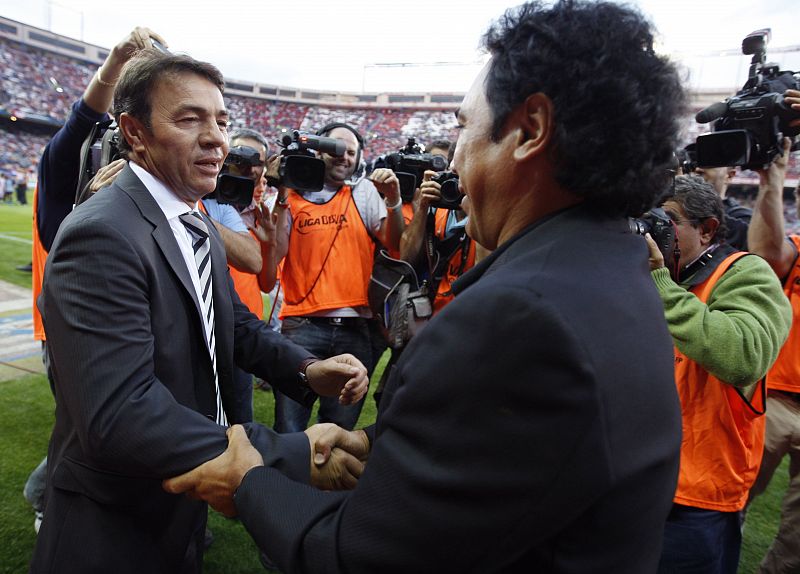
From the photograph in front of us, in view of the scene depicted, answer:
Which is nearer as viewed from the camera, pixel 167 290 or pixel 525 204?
pixel 525 204

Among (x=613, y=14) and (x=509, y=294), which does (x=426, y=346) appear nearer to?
(x=509, y=294)

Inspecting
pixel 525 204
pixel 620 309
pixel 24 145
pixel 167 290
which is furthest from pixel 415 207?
pixel 24 145

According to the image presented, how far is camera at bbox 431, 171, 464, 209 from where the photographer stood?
304cm

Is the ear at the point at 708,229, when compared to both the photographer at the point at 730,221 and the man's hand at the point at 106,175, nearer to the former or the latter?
the photographer at the point at 730,221

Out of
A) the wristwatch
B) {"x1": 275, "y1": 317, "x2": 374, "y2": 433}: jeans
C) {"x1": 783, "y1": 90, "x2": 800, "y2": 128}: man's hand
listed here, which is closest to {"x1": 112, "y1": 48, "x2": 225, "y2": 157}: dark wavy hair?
the wristwatch

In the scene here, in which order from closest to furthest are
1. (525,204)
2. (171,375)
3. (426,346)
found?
(426,346) < (525,204) < (171,375)

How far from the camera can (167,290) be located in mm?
1389

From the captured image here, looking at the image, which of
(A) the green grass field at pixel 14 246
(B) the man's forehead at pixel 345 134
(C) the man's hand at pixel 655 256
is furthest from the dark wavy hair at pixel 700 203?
(A) the green grass field at pixel 14 246

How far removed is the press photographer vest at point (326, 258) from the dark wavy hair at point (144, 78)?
1.82m

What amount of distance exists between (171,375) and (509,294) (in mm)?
1013

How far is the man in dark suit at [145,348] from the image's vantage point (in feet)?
3.98

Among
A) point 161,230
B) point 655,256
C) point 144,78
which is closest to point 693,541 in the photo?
point 655,256

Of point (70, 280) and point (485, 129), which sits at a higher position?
point (485, 129)

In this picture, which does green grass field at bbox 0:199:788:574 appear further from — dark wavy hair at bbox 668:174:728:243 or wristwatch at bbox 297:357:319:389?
dark wavy hair at bbox 668:174:728:243
